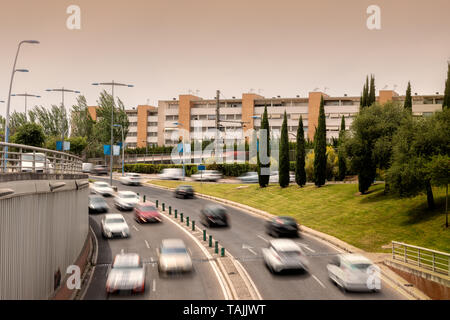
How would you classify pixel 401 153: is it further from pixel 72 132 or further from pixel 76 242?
pixel 72 132

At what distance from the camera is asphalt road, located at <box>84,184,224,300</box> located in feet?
65.3

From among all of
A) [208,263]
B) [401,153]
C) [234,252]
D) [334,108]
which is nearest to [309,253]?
[234,252]

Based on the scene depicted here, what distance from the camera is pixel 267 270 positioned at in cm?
2398

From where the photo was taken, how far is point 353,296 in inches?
778

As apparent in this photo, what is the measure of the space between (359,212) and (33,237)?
31.4 meters

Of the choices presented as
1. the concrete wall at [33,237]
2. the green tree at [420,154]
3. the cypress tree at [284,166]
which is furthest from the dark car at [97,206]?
the green tree at [420,154]

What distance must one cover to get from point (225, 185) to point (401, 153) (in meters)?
32.8

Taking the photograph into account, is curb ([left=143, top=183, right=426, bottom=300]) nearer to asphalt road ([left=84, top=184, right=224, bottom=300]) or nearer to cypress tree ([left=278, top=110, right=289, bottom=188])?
asphalt road ([left=84, top=184, right=224, bottom=300])

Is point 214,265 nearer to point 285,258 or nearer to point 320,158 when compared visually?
point 285,258

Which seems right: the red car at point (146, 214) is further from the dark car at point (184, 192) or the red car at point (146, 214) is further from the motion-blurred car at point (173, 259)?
the dark car at point (184, 192)

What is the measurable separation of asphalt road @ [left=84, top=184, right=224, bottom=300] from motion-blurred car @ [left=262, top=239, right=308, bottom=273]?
334cm

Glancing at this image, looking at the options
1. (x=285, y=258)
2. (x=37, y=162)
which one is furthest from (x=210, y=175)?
(x=37, y=162)

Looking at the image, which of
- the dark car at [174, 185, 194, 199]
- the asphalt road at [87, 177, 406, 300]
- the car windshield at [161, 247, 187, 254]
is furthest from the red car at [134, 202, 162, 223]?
the dark car at [174, 185, 194, 199]

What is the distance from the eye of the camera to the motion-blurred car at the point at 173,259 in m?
23.0
